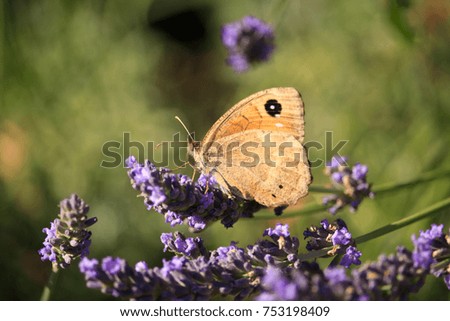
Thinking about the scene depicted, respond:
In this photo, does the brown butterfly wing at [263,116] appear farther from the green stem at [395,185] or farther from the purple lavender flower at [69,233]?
the purple lavender flower at [69,233]

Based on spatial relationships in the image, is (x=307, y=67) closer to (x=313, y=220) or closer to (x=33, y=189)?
(x=313, y=220)

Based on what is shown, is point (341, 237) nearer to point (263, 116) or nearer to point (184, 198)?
point (184, 198)

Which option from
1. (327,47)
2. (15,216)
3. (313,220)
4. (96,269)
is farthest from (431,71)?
(15,216)

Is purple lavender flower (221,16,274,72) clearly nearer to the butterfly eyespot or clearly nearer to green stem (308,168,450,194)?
the butterfly eyespot

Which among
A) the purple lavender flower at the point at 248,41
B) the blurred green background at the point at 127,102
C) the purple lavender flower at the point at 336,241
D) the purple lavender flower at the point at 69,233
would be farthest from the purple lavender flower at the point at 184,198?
the blurred green background at the point at 127,102

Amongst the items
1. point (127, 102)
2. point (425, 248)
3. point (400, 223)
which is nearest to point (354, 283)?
point (425, 248)

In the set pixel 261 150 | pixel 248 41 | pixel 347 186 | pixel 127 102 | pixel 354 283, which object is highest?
pixel 127 102
